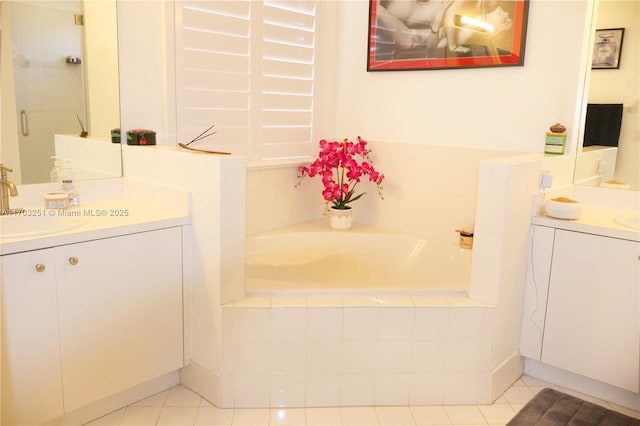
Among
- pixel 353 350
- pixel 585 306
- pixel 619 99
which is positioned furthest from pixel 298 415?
pixel 619 99

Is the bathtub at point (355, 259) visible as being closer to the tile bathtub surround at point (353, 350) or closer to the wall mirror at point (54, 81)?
the tile bathtub surround at point (353, 350)

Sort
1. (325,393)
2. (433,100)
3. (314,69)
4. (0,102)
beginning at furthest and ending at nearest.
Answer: (314,69) < (433,100) < (325,393) < (0,102)

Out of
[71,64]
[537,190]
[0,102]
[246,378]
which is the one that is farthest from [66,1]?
[537,190]

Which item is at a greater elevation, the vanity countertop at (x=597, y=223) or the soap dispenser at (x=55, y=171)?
the soap dispenser at (x=55, y=171)

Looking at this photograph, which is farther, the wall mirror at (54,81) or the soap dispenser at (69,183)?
the soap dispenser at (69,183)

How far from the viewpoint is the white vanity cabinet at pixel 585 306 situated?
209cm

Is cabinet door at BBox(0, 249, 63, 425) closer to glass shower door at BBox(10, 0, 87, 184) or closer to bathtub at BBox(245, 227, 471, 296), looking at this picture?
glass shower door at BBox(10, 0, 87, 184)

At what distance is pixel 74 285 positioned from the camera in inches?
70.6

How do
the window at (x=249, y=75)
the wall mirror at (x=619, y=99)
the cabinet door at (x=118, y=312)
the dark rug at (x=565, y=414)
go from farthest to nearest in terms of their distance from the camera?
the window at (x=249, y=75)
the wall mirror at (x=619, y=99)
the dark rug at (x=565, y=414)
the cabinet door at (x=118, y=312)

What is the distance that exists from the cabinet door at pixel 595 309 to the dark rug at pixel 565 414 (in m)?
0.12

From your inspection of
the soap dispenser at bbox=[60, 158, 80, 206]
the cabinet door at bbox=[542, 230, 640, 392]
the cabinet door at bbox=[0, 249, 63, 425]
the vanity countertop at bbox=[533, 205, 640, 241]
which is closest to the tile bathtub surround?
the cabinet door at bbox=[542, 230, 640, 392]

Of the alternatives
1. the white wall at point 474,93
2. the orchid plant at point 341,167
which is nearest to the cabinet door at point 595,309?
the white wall at point 474,93

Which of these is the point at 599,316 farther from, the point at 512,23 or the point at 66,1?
the point at 66,1

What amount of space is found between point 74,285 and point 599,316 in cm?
203
